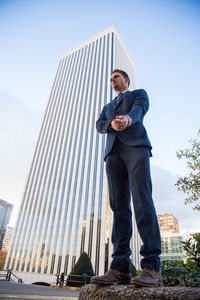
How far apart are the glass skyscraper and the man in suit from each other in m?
31.6

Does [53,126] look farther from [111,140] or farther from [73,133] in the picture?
[111,140]

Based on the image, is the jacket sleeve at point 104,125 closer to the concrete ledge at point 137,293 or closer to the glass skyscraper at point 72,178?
the concrete ledge at point 137,293

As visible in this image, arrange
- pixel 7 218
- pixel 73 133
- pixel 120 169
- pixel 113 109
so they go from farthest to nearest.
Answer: pixel 7 218, pixel 73 133, pixel 113 109, pixel 120 169

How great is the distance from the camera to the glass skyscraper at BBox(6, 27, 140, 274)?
105 ft

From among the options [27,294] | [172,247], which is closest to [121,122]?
[27,294]

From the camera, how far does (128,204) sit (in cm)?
181

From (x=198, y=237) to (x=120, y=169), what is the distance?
5.31ft

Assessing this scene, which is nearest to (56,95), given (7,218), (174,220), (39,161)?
(39,161)

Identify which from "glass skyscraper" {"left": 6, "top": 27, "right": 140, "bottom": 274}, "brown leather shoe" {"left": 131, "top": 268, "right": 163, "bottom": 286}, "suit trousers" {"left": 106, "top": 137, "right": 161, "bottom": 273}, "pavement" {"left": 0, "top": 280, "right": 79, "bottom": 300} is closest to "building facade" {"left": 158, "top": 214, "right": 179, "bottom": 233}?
"glass skyscraper" {"left": 6, "top": 27, "right": 140, "bottom": 274}

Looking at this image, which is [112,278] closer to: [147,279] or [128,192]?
[147,279]

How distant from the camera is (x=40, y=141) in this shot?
48094 millimetres

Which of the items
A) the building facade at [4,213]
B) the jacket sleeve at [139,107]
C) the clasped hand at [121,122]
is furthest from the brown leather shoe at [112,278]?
the building facade at [4,213]

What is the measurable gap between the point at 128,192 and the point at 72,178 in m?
36.9

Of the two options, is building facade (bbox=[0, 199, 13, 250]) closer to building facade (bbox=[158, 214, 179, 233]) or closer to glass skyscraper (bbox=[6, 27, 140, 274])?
glass skyscraper (bbox=[6, 27, 140, 274])
